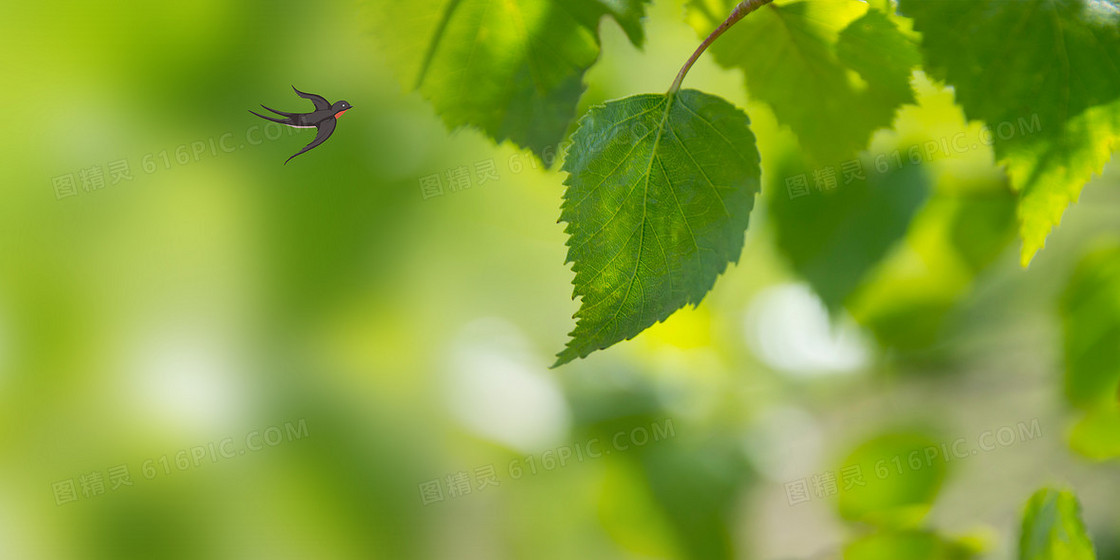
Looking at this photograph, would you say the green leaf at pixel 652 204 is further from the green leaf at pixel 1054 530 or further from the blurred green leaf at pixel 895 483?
the blurred green leaf at pixel 895 483

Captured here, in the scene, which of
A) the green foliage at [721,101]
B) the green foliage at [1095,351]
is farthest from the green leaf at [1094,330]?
the green foliage at [721,101]

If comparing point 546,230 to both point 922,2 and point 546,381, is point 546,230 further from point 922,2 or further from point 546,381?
point 922,2

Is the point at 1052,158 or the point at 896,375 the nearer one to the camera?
the point at 1052,158

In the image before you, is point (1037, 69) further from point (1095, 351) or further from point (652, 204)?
point (1095, 351)

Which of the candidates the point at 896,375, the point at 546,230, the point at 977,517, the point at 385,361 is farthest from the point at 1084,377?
the point at 385,361

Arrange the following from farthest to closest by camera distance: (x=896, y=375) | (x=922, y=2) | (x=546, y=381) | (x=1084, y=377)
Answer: (x=546, y=381) < (x=896, y=375) < (x=1084, y=377) < (x=922, y=2)

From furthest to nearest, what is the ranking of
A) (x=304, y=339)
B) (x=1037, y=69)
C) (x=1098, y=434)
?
(x=304, y=339) → (x=1098, y=434) → (x=1037, y=69)

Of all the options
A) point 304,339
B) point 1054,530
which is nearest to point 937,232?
point 1054,530
